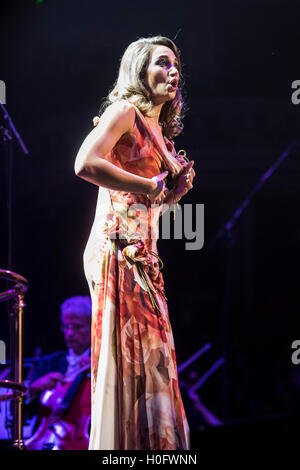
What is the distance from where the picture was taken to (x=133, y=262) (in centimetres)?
226

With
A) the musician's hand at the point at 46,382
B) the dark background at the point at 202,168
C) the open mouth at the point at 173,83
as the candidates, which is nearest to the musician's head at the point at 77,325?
the musician's hand at the point at 46,382

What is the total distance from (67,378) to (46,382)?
0.60 ft

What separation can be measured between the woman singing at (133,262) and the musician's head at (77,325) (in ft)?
8.81

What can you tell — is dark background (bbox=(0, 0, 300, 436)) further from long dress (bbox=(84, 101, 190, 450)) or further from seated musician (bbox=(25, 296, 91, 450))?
long dress (bbox=(84, 101, 190, 450))

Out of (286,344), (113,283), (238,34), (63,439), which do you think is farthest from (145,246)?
(286,344)

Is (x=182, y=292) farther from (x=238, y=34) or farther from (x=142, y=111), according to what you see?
(x=142, y=111)

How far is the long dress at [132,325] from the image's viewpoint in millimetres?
2080

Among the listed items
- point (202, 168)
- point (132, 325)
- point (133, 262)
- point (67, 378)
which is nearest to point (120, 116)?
point (133, 262)

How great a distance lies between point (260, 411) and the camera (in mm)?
6543

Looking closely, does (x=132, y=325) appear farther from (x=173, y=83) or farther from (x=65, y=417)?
(x=65, y=417)

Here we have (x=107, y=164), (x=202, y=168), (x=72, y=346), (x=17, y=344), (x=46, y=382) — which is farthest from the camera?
(x=202, y=168)

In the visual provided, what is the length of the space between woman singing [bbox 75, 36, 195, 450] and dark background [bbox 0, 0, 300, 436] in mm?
1862

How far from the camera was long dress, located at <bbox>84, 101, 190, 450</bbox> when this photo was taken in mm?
2080

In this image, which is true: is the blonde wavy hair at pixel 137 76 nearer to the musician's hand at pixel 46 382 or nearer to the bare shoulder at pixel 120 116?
the bare shoulder at pixel 120 116
